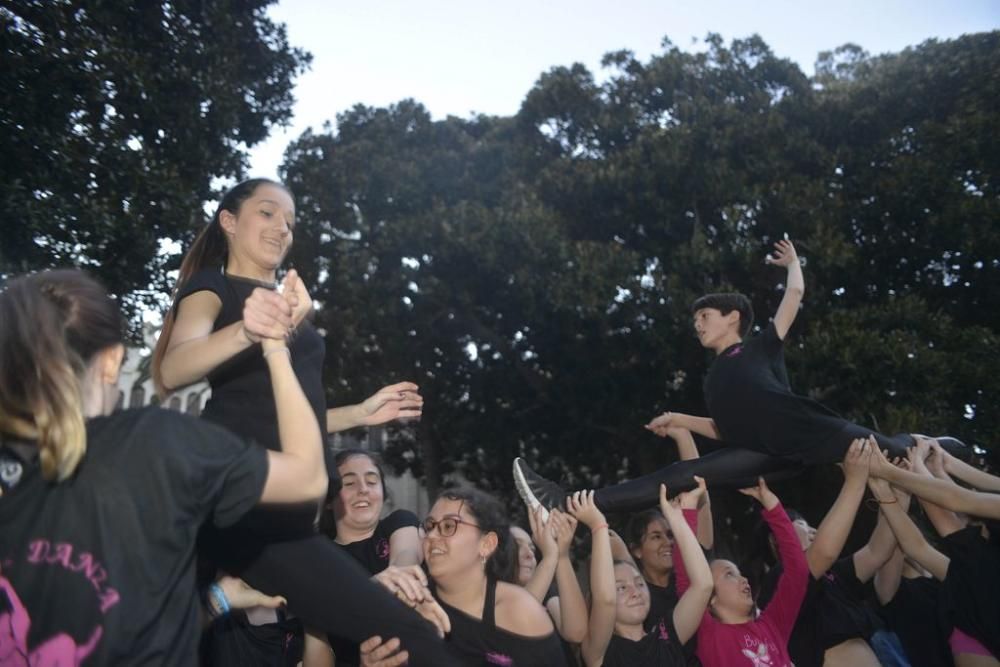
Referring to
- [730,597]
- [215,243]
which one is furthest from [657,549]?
[215,243]

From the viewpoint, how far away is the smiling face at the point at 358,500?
3766mm

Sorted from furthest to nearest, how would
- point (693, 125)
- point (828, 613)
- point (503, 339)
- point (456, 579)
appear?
point (503, 339), point (693, 125), point (828, 613), point (456, 579)

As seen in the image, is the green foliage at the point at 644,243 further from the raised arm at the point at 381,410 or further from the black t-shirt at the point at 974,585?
the raised arm at the point at 381,410

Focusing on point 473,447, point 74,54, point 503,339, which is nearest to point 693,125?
point 503,339

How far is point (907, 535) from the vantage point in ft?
13.0

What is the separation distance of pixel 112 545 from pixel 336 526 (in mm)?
2364

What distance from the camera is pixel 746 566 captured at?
1241 cm

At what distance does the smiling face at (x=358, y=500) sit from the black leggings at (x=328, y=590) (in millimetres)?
1547

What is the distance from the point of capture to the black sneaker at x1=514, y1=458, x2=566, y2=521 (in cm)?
399

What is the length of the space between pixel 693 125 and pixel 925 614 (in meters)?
10.4

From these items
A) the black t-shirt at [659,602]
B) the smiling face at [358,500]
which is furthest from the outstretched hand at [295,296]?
the black t-shirt at [659,602]

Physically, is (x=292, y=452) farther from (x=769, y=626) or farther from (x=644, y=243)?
(x=644, y=243)

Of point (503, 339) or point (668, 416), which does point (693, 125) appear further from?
point (668, 416)

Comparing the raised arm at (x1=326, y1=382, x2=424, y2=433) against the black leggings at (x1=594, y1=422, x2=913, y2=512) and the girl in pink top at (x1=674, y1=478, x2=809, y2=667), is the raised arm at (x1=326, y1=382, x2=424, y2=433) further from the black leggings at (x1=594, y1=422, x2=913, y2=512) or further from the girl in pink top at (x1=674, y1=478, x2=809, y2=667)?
the girl in pink top at (x1=674, y1=478, x2=809, y2=667)
